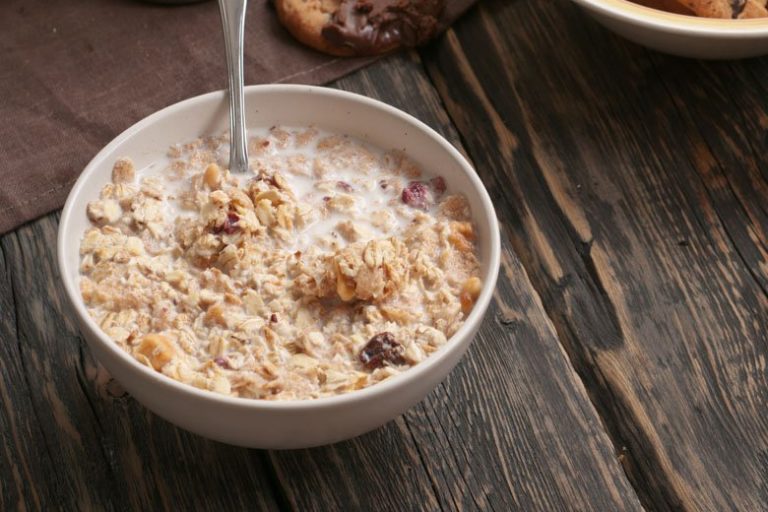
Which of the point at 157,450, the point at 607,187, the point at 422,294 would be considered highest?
the point at 422,294

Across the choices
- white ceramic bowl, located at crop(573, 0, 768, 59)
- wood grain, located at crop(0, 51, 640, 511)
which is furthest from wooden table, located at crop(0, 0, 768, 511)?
white ceramic bowl, located at crop(573, 0, 768, 59)

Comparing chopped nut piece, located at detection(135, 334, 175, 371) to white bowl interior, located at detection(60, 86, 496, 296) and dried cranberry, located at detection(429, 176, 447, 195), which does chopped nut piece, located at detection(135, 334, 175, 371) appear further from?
dried cranberry, located at detection(429, 176, 447, 195)

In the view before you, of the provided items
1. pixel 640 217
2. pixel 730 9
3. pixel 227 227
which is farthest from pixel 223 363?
pixel 730 9

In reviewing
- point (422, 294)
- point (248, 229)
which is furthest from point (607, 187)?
point (248, 229)

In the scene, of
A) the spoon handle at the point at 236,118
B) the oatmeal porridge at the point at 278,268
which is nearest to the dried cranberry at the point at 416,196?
the oatmeal porridge at the point at 278,268

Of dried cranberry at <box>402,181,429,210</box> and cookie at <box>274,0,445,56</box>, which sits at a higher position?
dried cranberry at <box>402,181,429,210</box>

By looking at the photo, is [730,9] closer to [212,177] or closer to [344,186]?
[344,186]

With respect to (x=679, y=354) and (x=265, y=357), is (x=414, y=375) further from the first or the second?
(x=679, y=354)
